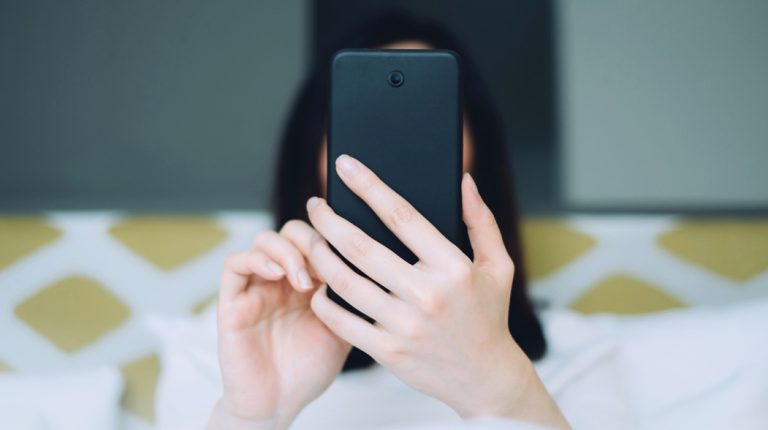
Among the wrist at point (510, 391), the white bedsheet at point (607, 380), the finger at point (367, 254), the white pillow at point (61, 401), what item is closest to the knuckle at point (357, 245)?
the finger at point (367, 254)

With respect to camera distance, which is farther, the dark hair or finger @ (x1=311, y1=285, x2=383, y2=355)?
the dark hair

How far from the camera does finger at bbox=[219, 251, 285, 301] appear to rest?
20.1 inches

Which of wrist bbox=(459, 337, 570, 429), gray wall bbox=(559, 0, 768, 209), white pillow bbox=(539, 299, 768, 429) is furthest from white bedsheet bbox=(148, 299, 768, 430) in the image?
gray wall bbox=(559, 0, 768, 209)

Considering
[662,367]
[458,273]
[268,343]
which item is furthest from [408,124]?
[662,367]

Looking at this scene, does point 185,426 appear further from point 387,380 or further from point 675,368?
point 675,368

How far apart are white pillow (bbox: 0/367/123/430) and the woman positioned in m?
0.29

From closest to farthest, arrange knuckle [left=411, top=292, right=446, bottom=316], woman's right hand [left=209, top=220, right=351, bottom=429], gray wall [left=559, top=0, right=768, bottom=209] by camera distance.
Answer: knuckle [left=411, top=292, right=446, bottom=316], woman's right hand [left=209, top=220, right=351, bottom=429], gray wall [left=559, top=0, right=768, bottom=209]

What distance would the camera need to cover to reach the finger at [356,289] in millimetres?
437

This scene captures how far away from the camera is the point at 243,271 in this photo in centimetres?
53

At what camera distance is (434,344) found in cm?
43

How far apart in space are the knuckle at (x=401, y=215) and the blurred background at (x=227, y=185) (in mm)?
389

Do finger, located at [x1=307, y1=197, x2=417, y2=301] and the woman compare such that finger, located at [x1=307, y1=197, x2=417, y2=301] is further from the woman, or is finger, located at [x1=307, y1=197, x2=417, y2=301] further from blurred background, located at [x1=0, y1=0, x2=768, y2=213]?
blurred background, located at [x1=0, y1=0, x2=768, y2=213]

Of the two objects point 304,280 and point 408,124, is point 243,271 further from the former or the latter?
point 408,124

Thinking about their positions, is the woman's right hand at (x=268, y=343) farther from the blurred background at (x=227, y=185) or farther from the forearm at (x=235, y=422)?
the blurred background at (x=227, y=185)
